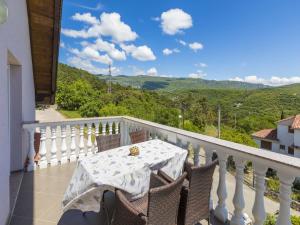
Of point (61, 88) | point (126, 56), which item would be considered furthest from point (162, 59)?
point (61, 88)

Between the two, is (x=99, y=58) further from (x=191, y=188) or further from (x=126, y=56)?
(x=191, y=188)

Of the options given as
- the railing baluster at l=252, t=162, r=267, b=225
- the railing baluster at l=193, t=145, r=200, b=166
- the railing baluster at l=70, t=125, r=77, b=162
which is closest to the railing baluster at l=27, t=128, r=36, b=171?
the railing baluster at l=70, t=125, r=77, b=162

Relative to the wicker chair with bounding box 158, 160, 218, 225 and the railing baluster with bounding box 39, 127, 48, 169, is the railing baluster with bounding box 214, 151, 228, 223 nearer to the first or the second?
the wicker chair with bounding box 158, 160, 218, 225

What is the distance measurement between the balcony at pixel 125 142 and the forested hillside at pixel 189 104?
1926cm

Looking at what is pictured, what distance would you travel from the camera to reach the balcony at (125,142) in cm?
190

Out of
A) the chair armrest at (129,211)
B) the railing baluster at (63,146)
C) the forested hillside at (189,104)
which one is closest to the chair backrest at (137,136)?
the railing baluster at (63,146)

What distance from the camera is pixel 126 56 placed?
51906 millimetres

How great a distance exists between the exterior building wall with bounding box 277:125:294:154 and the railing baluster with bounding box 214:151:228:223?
2894 cm

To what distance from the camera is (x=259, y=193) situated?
1.94 metres

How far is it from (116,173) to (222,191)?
1258mm

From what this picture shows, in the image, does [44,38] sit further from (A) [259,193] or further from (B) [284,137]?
(B) [284,137]

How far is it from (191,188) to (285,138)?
30.9 metres

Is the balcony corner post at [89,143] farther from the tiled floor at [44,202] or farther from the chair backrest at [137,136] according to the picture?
the chair backrest at [137,136]

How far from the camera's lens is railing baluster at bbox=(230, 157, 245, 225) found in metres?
2.19
